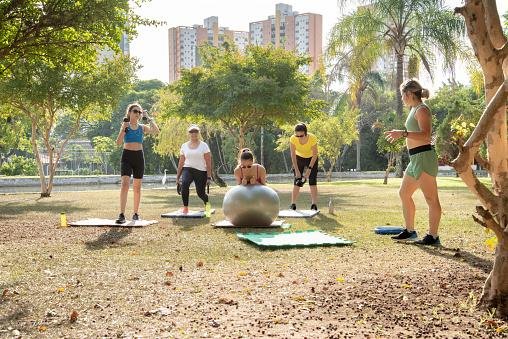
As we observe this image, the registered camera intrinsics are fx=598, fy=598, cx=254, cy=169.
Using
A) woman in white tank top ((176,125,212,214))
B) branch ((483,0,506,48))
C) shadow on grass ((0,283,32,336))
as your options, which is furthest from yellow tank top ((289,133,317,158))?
shadow on grass ((0,283,32,336))

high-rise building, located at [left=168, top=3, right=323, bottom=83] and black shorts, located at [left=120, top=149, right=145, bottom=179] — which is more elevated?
high-rise building, located at [left=168, top=3, right=323, bottom=83]

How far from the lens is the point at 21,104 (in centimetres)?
2152

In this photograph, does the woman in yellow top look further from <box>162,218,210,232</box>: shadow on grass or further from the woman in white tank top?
<box>162,218,210,232</box>: shadow on grass

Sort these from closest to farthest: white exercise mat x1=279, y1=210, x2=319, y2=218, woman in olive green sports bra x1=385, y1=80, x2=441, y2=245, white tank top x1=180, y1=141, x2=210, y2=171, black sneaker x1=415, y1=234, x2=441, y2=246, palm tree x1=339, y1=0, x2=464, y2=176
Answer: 1. woman in olive green sports bra x1=385, y1=80, x2=441, y2=245
2. black sneaker x1=415, y1=234, x2=441, y2=246
3. white exercise mat x1=279, y1=210, x2=319, y2=218
4. white tank top x1=180, y1=141, x2=210, y2=171
5. palm tree x1=339, y1=0, x2=464, y2=176

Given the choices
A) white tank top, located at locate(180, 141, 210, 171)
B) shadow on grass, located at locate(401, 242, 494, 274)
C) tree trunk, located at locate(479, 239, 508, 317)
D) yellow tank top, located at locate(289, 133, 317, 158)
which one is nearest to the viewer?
tree trunk, located at locate(479, 239, 508, 317)

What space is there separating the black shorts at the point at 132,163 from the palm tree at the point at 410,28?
22.2m

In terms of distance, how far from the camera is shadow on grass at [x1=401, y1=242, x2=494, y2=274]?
258 inches

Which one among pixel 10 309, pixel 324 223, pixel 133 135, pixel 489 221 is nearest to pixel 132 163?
pixel 133 135

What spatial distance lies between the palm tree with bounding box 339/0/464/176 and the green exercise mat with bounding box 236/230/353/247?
23489 millimetres

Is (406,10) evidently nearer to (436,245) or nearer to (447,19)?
(447,19)

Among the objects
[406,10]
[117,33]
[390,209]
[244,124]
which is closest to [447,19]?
[406,10]

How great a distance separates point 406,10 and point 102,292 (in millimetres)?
29596

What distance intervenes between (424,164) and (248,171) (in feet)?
12.0

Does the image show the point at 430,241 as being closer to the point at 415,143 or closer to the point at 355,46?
the point at 415,143
